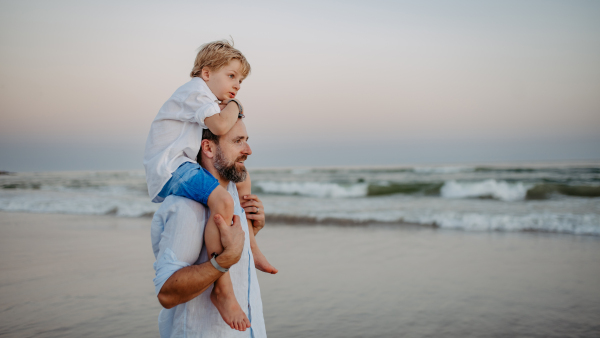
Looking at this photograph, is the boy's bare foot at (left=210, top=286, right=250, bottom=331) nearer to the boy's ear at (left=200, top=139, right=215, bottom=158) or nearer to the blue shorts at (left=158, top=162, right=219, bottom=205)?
the blue shorts at (left=158, top=162, right=219, bottom=205)

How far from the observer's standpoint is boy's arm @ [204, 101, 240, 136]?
1.70 metres

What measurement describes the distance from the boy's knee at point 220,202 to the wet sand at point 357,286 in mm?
2400

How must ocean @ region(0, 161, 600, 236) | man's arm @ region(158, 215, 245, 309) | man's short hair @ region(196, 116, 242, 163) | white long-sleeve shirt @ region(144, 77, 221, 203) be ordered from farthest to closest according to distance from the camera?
ocean @ region(0, 161, 600, 236) < man's short hair @ region(196, 116, 242, 163) < white long-sleeve shirt @ region(144, 77, 221, 203) < man's arm @ region(158, 215, 245, 309)

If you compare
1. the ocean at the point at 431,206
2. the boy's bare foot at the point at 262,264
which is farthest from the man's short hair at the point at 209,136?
the ocean at the point at 431,206

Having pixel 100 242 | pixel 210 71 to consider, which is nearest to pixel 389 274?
pixel 210 71

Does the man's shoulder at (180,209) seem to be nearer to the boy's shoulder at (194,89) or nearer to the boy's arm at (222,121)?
the boy's arm at (222,121)

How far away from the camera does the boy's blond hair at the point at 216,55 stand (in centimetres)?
205

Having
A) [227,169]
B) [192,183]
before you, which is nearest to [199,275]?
[192,183]

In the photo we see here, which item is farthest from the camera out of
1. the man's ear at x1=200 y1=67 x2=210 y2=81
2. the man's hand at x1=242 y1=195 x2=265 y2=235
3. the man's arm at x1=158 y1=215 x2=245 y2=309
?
the man's ear at x1=200 y1=67 x2=210 y2=81

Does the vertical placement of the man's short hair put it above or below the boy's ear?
above

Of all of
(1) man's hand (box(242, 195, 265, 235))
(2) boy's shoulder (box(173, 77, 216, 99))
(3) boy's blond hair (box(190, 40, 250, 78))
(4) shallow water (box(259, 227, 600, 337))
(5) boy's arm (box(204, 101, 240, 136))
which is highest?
(3) boy's blond hair (box(190, 40, 250, 78))

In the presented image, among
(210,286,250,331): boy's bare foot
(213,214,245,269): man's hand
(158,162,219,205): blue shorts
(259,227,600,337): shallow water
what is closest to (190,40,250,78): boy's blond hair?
(158,162,219,205): blue shorts

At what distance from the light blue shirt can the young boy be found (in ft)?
0.17

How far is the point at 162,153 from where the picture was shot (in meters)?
1.69
